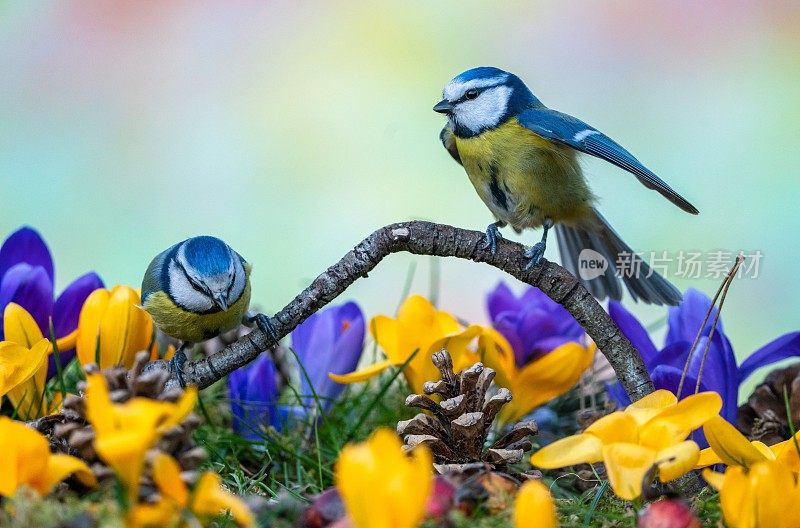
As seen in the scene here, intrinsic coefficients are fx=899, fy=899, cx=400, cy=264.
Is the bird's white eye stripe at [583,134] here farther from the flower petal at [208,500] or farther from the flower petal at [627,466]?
the flower petal at [208,500]

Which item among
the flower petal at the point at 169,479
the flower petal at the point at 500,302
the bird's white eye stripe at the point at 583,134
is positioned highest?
the bird's white eye stripe at the point at 583,134

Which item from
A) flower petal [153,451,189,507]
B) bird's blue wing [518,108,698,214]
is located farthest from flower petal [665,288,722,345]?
flower petal [153,451,189,507]

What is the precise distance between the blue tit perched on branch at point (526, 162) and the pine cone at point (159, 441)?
24.1 inches

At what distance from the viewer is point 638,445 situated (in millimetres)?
549

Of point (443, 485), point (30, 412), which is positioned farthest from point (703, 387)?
point (30, 412)

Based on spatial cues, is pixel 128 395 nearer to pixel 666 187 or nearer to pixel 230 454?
pixel 230 454

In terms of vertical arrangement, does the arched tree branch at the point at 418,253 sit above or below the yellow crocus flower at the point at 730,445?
above

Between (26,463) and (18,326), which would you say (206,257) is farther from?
(26,463)

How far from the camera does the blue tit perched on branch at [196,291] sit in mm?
960

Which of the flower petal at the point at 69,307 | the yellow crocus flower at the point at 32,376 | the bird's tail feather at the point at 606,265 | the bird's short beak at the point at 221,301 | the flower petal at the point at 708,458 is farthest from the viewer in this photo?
the bird's tail feather at the point at 606,265

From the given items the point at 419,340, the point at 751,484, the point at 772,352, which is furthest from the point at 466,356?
the point at 751,484

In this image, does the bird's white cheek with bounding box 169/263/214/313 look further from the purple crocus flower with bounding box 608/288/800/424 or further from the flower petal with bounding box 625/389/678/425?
the flower petal with bounding box 625/389/678/425

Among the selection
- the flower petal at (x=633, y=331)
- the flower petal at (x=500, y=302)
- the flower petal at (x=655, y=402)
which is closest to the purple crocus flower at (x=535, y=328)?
the flower petal at (x=500, y=302)

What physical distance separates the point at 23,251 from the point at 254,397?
0.90 feet
